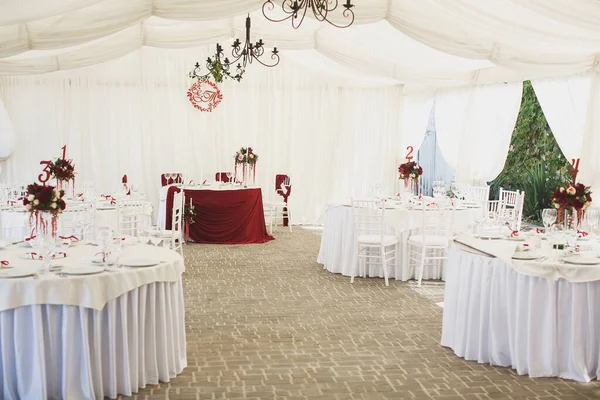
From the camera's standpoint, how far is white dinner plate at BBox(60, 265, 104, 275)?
387cm

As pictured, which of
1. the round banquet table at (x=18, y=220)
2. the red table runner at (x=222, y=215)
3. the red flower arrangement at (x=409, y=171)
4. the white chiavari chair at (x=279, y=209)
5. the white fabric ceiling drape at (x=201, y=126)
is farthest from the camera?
the white fabric ceiling drape at (x=201, y=126)

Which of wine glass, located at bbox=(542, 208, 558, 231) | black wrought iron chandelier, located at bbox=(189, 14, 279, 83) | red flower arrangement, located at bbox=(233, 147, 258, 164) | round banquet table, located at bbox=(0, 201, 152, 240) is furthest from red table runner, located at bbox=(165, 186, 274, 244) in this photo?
wine glass, located at bbox=(542, 208, 558, 231)

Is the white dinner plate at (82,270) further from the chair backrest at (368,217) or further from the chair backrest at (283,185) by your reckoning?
Result: the chair backrest at (283,185)

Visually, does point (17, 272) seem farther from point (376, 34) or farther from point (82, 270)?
point (376, 34)

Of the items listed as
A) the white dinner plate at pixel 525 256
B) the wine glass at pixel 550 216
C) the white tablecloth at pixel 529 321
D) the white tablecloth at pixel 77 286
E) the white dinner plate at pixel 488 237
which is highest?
the wine glass at pixel 550 216

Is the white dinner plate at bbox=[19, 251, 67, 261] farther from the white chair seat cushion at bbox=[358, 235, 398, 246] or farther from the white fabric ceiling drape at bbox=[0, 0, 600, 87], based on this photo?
the white chair seat cushion at bbox=[358, 235, 398, 246]

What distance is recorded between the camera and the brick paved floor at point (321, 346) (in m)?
4.27

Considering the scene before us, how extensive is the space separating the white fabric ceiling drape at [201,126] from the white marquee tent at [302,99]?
20mm

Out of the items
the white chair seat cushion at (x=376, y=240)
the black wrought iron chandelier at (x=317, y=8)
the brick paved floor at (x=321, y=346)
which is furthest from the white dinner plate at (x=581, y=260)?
the white chair seat cushion at (x=376, y=240)

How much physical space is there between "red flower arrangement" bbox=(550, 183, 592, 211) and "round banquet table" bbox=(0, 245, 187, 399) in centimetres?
308

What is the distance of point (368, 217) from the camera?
312 inches

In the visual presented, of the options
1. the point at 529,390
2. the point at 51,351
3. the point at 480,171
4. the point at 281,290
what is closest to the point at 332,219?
the point at 281,290

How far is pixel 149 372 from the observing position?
4.24m

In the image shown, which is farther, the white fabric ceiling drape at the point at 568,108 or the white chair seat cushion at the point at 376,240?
the white fabric ceiling drape at the point at 568,108
